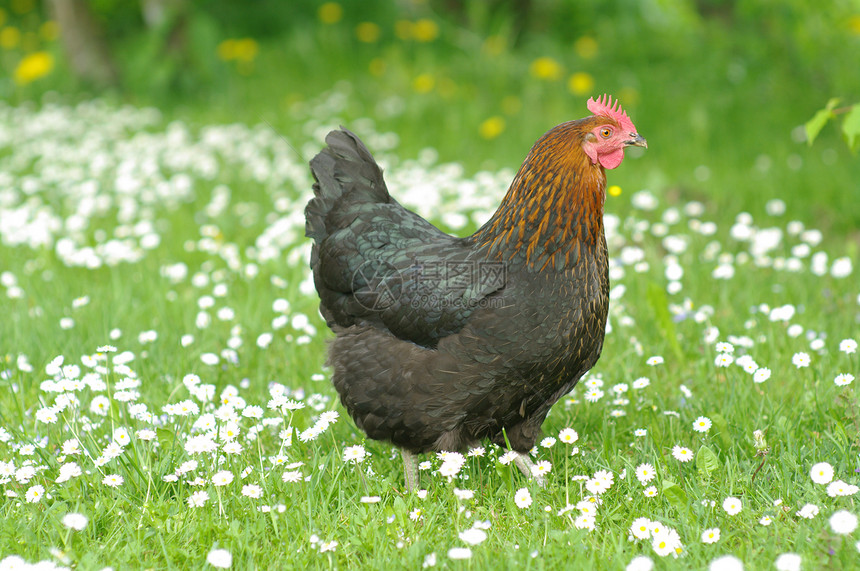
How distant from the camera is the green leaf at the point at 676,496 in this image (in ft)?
9.55

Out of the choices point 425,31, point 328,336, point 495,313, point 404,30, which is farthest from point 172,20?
point 495,313

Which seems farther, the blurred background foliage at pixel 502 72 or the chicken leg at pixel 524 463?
the blurred background foliage at pixel 502 72

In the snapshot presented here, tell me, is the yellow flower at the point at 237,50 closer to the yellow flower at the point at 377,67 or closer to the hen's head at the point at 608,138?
the yellow flower at the point at 377,67

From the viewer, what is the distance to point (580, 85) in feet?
29.3

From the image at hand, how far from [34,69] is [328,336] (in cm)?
822

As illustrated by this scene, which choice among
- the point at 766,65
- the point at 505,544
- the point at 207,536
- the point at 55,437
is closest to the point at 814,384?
the point at 505,544

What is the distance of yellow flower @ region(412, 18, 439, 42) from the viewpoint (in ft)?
35.2

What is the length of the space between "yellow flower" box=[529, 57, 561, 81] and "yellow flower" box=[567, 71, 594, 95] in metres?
0.23

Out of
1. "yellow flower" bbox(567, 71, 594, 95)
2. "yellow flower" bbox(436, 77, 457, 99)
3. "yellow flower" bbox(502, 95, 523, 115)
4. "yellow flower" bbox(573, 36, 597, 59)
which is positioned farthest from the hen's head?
"yellow flower" bbox(573, 36, 597, 59)

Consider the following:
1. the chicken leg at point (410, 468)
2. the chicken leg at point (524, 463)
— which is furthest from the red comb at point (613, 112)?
the chicken leg at point (410, 468)

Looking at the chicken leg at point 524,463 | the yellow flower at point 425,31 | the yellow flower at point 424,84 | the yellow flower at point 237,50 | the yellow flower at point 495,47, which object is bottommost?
the chicken leg at point 524,463

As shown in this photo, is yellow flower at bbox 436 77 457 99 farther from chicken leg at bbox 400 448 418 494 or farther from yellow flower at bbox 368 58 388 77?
chicken leg at bbox 400 448 418 494

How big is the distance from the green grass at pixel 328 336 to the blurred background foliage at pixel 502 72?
0.06m

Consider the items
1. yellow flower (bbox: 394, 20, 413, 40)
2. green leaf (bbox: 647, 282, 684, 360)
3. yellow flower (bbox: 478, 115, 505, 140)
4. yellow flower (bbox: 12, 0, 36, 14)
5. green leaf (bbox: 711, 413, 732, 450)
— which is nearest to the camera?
green leaf (bbox: 711, 413, 732, 450)
